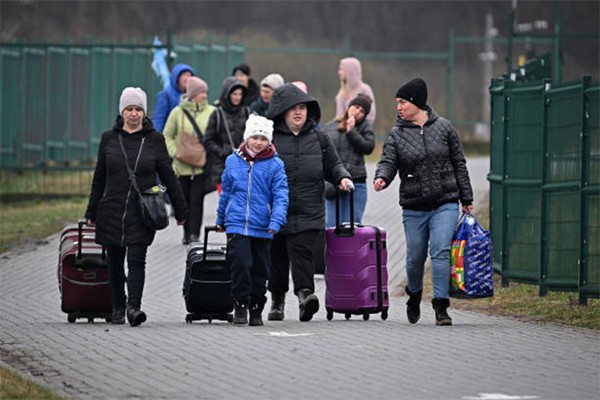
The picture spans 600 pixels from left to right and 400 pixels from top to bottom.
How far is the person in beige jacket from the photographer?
18.9m

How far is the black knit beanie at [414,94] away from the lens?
41.4ft

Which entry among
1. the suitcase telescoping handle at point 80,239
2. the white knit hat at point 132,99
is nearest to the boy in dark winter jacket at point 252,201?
the white knit hat at point 132,99

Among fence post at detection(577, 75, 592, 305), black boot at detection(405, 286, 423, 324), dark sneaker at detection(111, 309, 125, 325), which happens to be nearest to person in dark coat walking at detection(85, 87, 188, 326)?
dark sneaker at detection(111, 309, 125, 325)

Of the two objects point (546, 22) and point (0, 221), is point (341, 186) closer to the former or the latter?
point (0, 221)

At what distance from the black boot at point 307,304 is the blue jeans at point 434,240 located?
716 millimetres

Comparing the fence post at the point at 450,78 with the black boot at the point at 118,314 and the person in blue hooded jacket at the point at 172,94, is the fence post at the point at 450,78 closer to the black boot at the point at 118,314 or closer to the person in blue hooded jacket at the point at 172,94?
the person in blue hooded jacket at the point at 172,94

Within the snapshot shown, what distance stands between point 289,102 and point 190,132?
598cm

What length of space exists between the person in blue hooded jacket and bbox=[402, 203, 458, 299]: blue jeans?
723 cm

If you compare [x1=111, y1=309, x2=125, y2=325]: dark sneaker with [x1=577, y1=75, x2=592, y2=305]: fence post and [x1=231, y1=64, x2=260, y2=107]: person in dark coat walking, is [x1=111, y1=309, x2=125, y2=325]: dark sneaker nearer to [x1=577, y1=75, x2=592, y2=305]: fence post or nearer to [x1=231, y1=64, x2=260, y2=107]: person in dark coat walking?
[x1=577, y1=75, x2=592, y2=305]: fence post

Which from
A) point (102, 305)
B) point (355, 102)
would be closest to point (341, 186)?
point (102, 305)

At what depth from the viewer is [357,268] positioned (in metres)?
13.0

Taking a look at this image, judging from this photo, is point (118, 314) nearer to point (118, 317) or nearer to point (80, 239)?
point (118, 317)

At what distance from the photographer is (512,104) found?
611 inches

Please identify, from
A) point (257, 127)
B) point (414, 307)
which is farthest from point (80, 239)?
point (414, 307)
